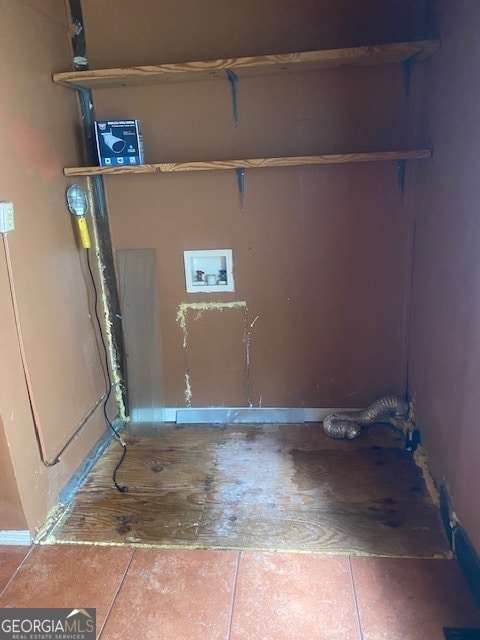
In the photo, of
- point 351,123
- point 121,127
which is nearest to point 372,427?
point 351,123

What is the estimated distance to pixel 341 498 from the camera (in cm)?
200

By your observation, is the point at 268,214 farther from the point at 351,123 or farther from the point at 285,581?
the point at 285,581

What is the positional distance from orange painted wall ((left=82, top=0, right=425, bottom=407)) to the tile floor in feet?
3.31

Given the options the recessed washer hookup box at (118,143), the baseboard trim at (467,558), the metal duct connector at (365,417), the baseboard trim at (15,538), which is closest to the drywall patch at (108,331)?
the recessed washer hookup box at (118,143)

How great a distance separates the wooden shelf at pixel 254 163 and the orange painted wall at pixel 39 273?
0.59 feet

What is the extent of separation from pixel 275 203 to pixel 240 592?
1629 mm

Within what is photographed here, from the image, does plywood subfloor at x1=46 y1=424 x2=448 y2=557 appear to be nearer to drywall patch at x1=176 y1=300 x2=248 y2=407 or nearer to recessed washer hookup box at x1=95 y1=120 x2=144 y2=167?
drywall patch at x1=176 y1=300 x2=248 y2=407

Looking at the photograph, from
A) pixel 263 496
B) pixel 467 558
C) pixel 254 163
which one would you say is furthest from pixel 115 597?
pixel 254 163

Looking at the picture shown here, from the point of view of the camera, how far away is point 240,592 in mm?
1584

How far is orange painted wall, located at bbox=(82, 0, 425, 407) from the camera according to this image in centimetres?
212

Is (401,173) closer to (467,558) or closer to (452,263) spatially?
(452,263)

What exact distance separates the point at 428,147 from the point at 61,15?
168 cm

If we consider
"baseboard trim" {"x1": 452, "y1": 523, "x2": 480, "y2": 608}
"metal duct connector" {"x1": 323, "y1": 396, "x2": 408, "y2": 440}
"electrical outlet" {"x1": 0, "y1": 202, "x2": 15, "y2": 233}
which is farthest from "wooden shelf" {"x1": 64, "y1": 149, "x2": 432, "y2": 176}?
"baseboard trim" {"x1": 452, "y1": 523, "x2": 480, "y2": 608}

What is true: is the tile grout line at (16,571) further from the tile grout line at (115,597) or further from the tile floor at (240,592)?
the tile grout line at (115,597)
